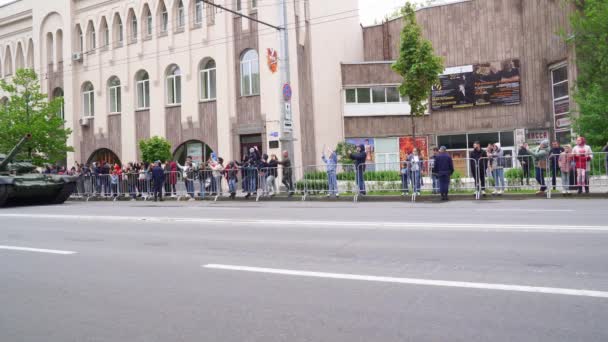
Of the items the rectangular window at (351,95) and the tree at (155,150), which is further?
the rectangular window at (351,95)

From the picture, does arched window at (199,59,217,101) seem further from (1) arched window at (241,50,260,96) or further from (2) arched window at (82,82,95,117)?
(2) arched window at (82,82,95,117)

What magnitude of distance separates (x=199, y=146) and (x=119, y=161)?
6.25 meters

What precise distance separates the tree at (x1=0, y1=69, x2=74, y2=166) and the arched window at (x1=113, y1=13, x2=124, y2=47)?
5.33 meters

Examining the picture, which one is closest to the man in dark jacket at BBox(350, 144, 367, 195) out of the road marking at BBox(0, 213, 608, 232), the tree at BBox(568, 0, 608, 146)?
the road marking at BBox(0, 213, 608, 232)

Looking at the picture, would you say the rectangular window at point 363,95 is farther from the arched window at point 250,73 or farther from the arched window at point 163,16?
the arched window at point 163,16

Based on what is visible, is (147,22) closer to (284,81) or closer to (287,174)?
(284,81)

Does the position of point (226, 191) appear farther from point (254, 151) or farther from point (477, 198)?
point (477, 198)

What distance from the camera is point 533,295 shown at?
15.1ft

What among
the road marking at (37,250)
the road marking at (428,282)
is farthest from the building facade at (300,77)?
the road marking at (428,282)

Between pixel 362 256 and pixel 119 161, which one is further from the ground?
pixel 119 161

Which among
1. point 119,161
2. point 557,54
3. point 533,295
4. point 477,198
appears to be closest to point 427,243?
point 533,295

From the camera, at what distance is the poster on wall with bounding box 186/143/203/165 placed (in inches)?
1193

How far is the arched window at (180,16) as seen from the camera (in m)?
30.3

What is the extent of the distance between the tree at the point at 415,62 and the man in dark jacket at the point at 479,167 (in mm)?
7329
